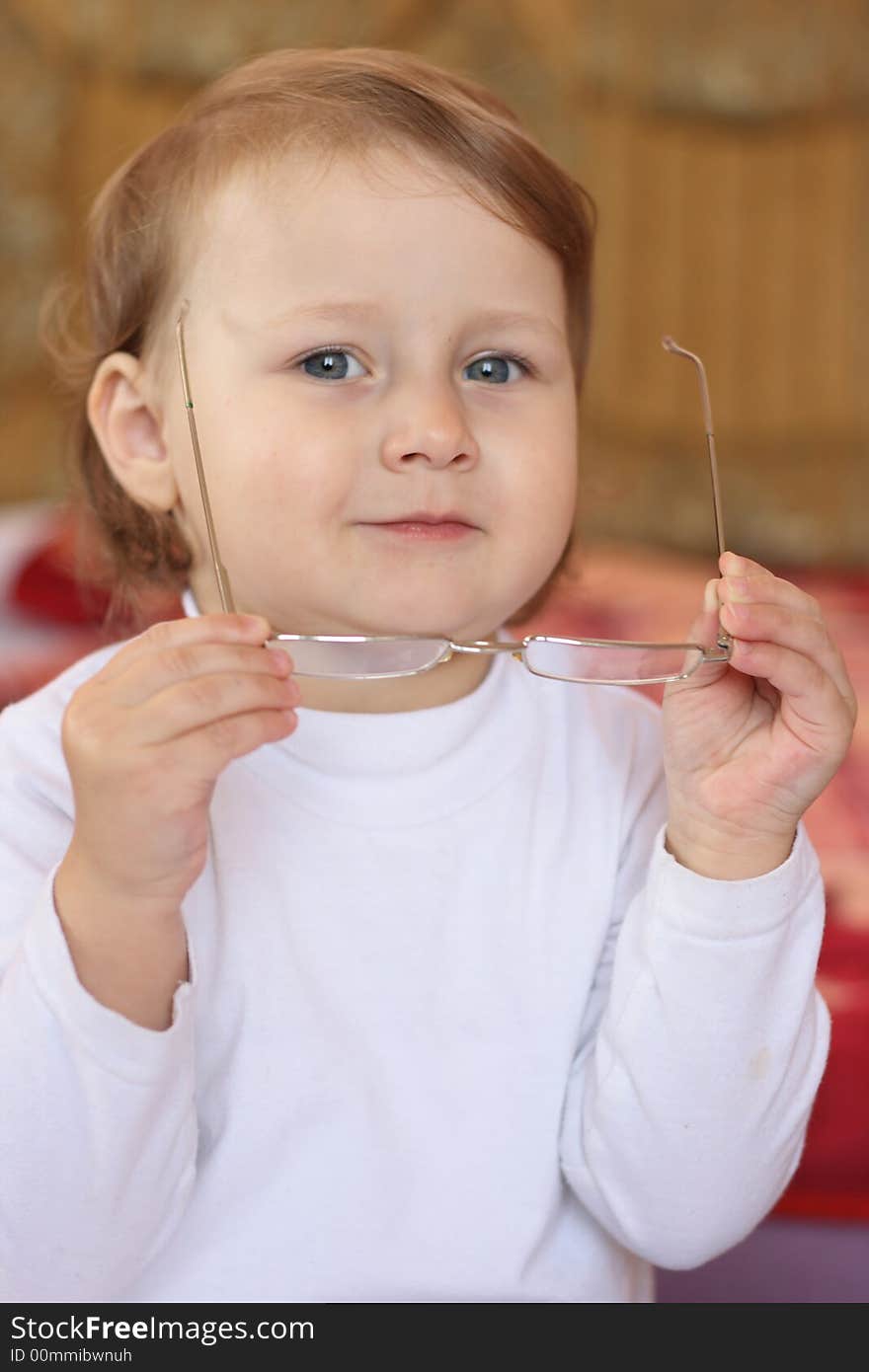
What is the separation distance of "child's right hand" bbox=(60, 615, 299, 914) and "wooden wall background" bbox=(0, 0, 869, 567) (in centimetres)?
239

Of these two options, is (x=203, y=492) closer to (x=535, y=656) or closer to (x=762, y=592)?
(x=535, y=656)

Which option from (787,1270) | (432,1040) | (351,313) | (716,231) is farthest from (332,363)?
(716,231)

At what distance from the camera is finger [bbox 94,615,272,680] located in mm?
816

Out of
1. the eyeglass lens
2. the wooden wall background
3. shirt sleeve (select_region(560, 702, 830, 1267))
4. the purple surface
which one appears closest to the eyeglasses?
the eyeglass lens

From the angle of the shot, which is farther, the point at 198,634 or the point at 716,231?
the point at 716,231

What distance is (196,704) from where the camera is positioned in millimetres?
802

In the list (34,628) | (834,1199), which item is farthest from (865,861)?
(34,628)

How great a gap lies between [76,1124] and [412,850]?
273 millimetres

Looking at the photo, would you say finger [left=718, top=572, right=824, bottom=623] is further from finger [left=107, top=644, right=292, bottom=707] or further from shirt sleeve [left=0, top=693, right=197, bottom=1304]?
shirt sleeve [left=0, top=693, right=197, bottom=1304]

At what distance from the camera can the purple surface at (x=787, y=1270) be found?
1.27 meters

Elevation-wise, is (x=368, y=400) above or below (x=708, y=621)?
above

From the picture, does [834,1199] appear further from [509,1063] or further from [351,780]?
[351,780]

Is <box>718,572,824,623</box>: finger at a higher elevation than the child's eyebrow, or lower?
lower

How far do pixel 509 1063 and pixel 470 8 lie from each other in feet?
8.63
